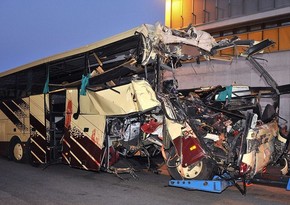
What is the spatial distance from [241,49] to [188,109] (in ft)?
5.45

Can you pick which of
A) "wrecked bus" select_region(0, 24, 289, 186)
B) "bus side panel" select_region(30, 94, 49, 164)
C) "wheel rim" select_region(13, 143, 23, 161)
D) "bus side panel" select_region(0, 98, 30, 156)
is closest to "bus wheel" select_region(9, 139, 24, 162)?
"wheel rim" select_region(13, 143, 23, 161)

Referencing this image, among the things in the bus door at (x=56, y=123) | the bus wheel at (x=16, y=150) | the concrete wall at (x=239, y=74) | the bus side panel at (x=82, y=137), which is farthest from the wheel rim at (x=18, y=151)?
the concrete wall at (x=239, y=74)

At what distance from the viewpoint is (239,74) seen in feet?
59.9

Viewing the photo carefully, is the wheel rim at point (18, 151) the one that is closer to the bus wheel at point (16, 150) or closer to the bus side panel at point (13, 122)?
the bus wheel at point (16, 150)

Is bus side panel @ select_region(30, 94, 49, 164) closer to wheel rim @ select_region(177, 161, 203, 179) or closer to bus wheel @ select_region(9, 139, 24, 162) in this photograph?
bus wheel @ select_region(9, 139, 24, 162)

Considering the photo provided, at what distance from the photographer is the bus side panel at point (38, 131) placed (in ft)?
33.2

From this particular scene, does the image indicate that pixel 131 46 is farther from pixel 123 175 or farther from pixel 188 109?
pixel 123 175

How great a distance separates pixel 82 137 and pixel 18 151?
3.38m

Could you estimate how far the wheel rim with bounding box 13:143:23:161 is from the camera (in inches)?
442

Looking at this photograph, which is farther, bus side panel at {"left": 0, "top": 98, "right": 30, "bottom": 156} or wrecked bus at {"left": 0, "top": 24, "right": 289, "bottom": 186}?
bus side panel at {"left": 0, "top": 98, "right": 30, "bottom": 156}

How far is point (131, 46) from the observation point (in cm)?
779

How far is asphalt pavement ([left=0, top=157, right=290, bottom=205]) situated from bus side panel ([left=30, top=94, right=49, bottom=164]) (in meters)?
0.66

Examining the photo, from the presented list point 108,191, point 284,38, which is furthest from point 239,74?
point 108,191

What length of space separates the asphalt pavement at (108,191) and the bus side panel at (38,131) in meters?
0.66
